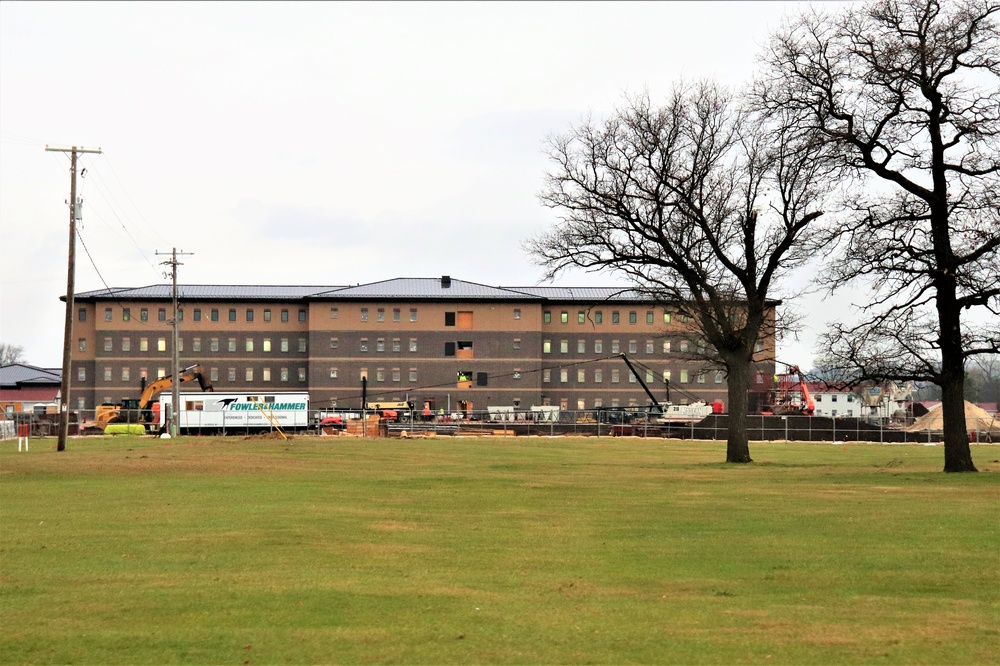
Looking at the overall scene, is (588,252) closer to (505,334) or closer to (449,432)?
(449,432)

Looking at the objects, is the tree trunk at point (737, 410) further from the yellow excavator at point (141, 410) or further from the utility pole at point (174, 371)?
the yellow excavator at point (141, 410)

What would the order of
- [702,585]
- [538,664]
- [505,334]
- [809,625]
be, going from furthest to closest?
[505,334]
[702,585]
[809,625]
[538,664]

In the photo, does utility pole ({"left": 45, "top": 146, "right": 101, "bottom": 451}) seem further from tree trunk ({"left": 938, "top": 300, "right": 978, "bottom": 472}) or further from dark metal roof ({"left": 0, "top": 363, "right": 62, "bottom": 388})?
dark metal roof ({"left": 0, "top": 363, "right": 62, "bottom": 388})

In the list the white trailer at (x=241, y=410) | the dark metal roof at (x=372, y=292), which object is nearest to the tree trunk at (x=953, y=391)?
the white trailer at (x=241, y=410)

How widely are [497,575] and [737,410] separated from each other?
112 feet

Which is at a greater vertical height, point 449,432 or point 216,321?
point 216,321

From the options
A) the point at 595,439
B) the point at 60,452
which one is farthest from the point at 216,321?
the point at 60,452

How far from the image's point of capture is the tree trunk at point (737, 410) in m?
46.6

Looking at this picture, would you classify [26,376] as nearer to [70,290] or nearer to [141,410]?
[141,410]

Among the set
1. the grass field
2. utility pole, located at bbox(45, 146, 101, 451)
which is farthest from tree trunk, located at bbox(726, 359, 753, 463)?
utility pole, located at bbox(45, 146, 101, 451)

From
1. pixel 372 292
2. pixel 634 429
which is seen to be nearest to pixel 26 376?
pixel 372 292

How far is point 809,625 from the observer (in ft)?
37.4

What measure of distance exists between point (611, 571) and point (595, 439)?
6873cm

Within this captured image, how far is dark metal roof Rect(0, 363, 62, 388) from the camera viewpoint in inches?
5979
